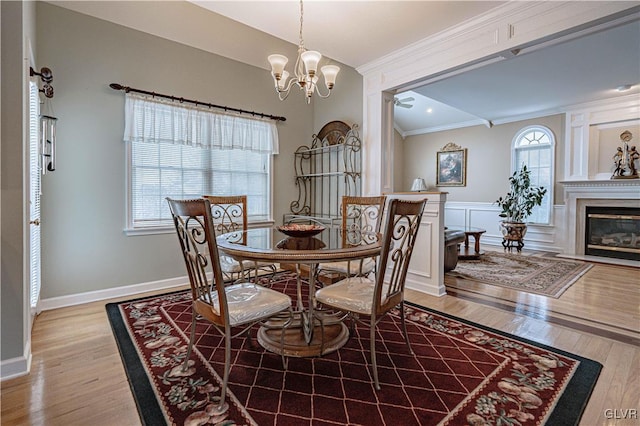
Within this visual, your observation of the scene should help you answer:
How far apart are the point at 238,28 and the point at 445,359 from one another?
4.02m

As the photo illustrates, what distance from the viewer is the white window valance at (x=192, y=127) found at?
11.1 ft

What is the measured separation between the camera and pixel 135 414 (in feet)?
5.06

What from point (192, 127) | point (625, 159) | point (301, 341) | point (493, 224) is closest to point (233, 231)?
point (301, 341)

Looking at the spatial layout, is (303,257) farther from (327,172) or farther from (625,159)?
(625,159)

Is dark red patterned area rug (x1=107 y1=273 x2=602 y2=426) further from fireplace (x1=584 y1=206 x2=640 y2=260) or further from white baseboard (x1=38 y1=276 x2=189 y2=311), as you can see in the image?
fireplace (x1=584 y1=206 x2=640 y2=260)

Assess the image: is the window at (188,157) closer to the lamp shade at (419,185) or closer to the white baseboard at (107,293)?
the white baseboard at (107,293)

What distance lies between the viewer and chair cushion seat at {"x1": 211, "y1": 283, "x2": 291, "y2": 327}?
171 centimetres

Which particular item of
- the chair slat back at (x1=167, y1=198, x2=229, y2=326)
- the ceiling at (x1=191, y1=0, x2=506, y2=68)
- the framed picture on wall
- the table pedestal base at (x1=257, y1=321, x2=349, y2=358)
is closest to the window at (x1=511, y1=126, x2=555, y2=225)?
the framed picture on wall

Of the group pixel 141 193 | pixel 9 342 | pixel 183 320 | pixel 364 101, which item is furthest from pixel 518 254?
pixel 9 342

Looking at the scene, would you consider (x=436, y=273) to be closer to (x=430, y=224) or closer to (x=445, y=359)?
(x=430, y=224)

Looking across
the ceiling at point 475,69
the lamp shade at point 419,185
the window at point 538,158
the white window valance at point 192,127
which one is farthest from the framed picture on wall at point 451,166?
the white window valance at point 192,127

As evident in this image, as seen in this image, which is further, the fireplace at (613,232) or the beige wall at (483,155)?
the beige wall at (483,155)

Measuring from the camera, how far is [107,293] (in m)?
3.27

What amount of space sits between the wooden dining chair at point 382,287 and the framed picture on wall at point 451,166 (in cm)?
626
